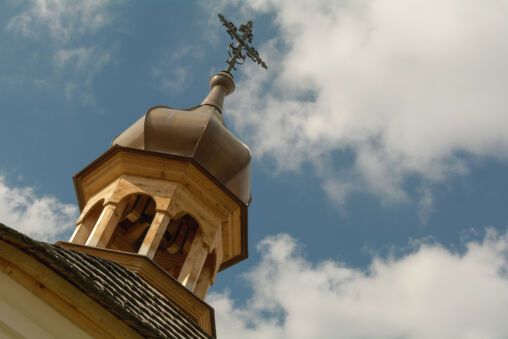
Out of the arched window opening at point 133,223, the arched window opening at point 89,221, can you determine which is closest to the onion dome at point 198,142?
the arched window opening at point 133,223

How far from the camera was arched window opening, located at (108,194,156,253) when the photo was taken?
1166cm

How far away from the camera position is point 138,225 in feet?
39.1

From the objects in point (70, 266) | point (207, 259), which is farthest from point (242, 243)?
point (70, 266)

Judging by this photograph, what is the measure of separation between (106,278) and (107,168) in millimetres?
4740

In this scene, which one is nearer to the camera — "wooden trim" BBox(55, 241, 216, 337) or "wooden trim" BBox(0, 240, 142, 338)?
"wooden trim" BBox(0, 240, 142, 338)

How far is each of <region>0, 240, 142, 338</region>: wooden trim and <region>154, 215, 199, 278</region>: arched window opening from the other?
5693 mm

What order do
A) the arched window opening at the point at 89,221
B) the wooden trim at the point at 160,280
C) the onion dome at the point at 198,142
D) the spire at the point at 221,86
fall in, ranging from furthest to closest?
1. the spire at the point at 221,86
2. the onion dome at the point at 198,142
3. the arched window opening at the point at 89,221
4. the wooden trim at the point at 160,280

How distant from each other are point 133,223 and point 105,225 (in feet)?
5.19

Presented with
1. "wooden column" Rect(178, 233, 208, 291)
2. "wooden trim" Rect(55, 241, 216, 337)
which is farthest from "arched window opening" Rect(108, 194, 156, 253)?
"wooden trim" Rect(55, 241, 216, 337)

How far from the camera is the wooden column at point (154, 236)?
992cm

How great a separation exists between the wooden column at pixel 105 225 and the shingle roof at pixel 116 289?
1.77m

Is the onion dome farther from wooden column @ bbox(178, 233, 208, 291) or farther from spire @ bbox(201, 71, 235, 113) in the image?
spire @ bbox(201, 71, 235, 113)

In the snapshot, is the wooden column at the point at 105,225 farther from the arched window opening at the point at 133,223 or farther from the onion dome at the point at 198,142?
the onion dome at the point at 198,142

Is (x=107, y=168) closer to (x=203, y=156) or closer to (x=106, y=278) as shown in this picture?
(x=203, y=156)
